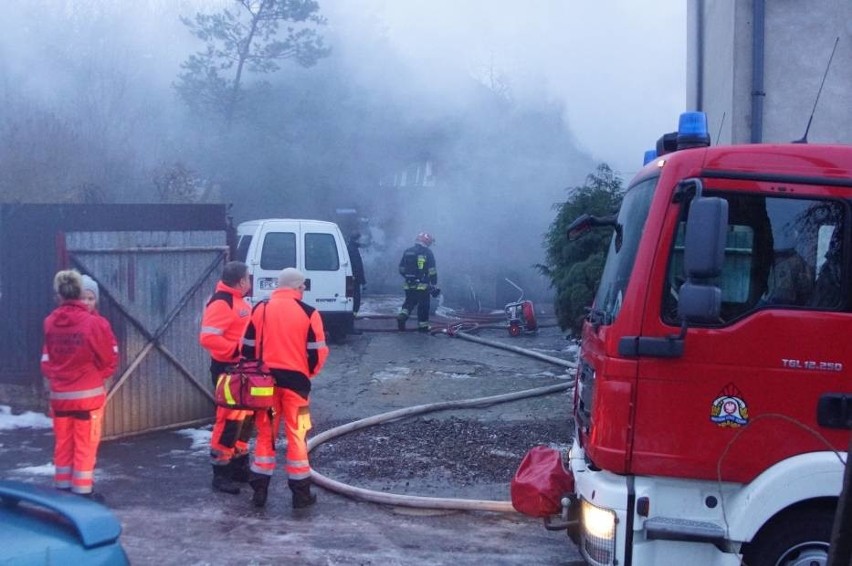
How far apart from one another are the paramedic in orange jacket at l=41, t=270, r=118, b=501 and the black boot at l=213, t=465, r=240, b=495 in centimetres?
94

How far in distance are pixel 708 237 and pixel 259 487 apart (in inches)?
148

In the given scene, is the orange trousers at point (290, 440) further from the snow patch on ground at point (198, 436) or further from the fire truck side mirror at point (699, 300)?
the fire truck side mirror at point (699, 300)

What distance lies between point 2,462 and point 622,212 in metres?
5.39

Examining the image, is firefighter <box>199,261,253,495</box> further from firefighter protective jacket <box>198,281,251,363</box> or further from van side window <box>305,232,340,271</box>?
van side window <box>305,232,340,271</box>

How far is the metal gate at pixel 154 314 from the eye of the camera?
25.3 feet

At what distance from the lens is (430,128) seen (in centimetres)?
2289

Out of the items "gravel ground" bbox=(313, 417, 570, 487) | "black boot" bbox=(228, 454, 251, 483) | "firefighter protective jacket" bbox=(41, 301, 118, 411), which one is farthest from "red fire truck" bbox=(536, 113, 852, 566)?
"firefighter protective jacket" bbox=(41, 301, 118, 411)

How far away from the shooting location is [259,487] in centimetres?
604

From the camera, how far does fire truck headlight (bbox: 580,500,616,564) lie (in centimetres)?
391

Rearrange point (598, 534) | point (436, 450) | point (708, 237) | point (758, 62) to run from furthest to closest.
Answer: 1. point (758, 62)
2. point (436, 450)
3. point (598, 534)
4. point (708, 237)

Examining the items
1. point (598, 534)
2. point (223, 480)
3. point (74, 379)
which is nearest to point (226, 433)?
point (223, 480)

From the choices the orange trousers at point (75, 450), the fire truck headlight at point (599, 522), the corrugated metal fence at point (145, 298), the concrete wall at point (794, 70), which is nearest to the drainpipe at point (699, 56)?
the concrete wall at point (794, 70)

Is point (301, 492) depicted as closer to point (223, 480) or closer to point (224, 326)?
point (223, 480)

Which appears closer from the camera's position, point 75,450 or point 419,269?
point 75,450
